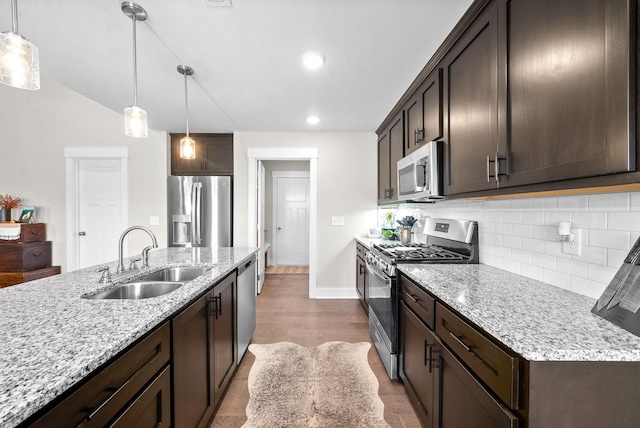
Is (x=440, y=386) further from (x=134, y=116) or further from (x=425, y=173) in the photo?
(x=134, y=116)

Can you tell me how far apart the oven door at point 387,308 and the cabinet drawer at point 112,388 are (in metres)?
1.47

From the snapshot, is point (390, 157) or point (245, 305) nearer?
point (245, 305)

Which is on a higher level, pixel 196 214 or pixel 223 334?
pixel 196 214

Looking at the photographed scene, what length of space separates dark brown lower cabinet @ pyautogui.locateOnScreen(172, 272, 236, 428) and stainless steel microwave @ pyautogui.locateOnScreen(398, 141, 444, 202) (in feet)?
5.00

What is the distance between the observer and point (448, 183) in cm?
195

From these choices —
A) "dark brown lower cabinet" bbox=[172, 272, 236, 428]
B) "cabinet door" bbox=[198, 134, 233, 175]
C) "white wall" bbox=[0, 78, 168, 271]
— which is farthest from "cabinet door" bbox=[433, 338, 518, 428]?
"white wall" bbox=[0, 78, 168, 271]

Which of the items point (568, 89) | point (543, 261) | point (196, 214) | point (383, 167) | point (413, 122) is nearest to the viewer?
point (568, 89)

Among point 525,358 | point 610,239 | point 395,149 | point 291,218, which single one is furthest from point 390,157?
point 291,218

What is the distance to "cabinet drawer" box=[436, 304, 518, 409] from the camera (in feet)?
2.77

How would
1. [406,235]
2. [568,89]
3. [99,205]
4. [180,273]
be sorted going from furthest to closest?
1. [99,205]
2. [406,235]
3. [180,273]
4. [568,89]

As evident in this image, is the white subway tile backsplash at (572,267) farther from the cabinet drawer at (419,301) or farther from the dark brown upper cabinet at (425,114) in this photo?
the dark brown upper cabinet at (425,114)

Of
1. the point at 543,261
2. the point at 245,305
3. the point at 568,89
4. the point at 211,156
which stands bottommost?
the point at 245,305

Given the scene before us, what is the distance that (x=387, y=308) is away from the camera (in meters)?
2.15

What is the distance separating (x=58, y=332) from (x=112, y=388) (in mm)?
238
